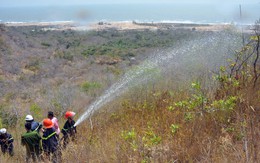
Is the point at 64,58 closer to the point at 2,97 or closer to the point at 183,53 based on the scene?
the point at 2,97

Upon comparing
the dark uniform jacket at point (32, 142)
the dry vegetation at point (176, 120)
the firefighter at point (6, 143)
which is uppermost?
the dry vegetation at point (176, 120)

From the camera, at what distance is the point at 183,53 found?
9.86m

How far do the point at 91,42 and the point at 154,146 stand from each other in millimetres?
36001

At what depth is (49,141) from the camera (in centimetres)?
559

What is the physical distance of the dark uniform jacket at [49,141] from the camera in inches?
218

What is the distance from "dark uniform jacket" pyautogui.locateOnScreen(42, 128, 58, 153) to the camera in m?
5.54

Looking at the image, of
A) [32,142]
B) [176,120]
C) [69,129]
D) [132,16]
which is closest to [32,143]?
[32,142]

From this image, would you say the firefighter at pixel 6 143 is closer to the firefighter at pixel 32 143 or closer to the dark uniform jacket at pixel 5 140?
the dark uniform jacket at pixel 5 140

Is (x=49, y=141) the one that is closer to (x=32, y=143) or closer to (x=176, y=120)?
(x=32, y=143)

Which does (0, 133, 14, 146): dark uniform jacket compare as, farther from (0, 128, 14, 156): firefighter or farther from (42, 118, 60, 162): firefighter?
(42, 118, 60, 162): firefighter

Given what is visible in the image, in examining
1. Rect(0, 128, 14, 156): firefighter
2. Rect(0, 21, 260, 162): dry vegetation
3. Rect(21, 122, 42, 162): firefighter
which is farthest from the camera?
Rect(0, 128, 14, 156): firefighter

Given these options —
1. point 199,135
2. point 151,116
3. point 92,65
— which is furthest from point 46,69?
point 199,135

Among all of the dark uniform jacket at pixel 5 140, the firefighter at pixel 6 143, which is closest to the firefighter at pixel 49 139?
the firefighter at pixel 6 143

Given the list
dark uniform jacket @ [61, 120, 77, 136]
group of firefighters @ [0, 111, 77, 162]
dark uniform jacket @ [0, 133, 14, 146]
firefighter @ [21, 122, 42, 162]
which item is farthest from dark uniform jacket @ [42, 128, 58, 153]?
dark uniform jacket @ [0, 133, 14, 146]
